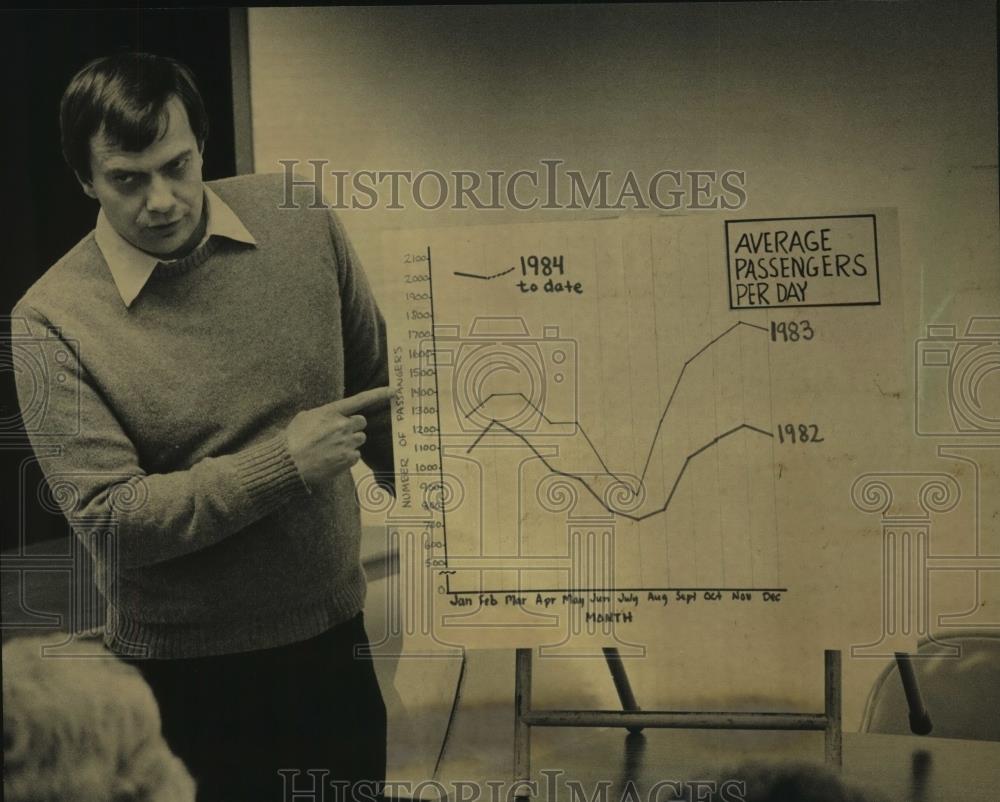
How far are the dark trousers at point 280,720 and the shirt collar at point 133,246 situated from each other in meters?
0.88

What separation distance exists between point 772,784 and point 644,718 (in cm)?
35

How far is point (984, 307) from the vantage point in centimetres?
296

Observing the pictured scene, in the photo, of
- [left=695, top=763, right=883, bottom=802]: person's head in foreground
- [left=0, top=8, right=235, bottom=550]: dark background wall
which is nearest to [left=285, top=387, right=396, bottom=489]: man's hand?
[left=0, top=8, right=235, bottom=550]: dark background wall

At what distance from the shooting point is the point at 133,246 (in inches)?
117

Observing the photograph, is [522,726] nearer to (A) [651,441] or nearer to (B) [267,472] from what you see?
(A) [651,441]

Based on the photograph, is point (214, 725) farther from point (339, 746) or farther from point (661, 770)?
point (661, 770)

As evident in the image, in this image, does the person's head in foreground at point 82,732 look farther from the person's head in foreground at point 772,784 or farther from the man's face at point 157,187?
the person's head in foreground at point 772,784

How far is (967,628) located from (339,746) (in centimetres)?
148

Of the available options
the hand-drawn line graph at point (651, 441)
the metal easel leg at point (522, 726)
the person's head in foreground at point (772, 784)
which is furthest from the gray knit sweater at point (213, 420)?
the person's head in foreground at point (772, 784)

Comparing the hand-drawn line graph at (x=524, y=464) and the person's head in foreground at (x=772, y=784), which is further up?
the hand-drawn line graph at (x=524, y=464)

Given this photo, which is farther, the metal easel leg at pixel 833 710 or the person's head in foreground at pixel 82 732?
the person's head in foreground at pixel 82 732

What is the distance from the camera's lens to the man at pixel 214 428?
115 inches

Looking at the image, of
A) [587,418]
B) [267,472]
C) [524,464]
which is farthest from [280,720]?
[587,418]

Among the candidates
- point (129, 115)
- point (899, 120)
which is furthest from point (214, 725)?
point (899, 120)
